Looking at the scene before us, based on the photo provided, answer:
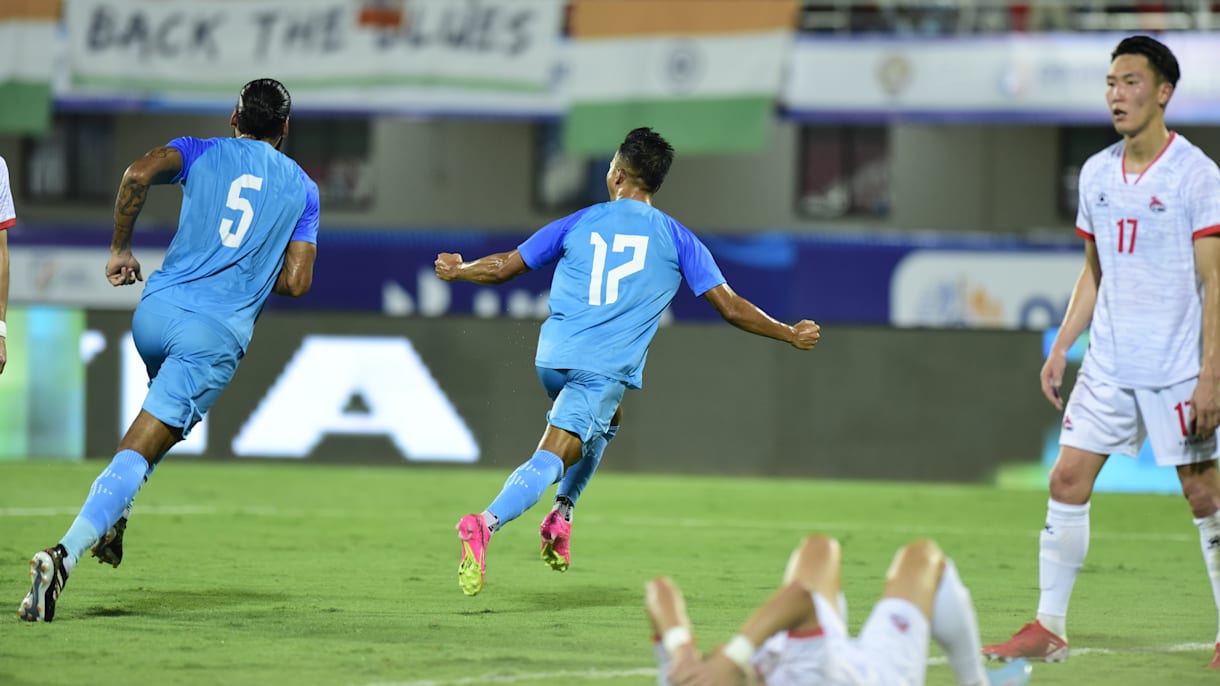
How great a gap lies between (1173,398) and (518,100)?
17700mm

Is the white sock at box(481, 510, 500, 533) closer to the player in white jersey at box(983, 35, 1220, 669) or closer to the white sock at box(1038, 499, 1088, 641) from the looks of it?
the player in white jersey at box(983, 35, 1220, 669)

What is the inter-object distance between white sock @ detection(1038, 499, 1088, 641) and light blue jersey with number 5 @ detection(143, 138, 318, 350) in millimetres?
3373

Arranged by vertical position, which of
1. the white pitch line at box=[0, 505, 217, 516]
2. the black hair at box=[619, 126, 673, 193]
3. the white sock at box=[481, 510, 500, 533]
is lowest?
the white pitch line at box=[0, 505, 217, 516]

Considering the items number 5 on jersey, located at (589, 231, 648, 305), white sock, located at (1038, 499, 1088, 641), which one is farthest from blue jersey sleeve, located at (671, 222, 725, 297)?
white sock, located at (1038, 499, 1088, 641)

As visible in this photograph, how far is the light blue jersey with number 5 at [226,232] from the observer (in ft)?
23.8

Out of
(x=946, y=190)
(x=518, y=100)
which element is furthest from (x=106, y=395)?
(x=946, y=190)

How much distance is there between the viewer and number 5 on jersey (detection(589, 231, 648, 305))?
759 centimetres

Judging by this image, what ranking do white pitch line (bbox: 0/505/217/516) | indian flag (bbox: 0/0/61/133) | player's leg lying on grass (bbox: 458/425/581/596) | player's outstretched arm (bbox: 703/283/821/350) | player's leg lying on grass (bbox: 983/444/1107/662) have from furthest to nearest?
indian flag (bbox: 0/0/61/133) < white pitch line (bbox: 0/505/217/516) < player's outstretched arm (bbox: 703/283/821/350) < player's leg lying on grass (bbox: 458/425/581/596) < player's leg lying on grass (bbox: 983/444/1107/662)

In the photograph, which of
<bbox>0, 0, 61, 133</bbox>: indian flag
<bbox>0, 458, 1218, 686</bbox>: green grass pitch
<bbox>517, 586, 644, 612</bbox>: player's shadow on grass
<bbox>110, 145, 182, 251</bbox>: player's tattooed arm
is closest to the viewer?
<bbox>0, 458, 1218, 686</bbox>: green grass pitch

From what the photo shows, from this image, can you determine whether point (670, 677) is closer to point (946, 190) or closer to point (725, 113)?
point (725, 113)

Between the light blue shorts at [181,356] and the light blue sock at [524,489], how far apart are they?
4.25 ft

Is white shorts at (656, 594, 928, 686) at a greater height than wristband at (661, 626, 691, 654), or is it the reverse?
wristband at (661, 626, 691, 654)

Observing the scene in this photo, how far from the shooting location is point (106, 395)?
1499cm

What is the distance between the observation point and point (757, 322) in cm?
743
